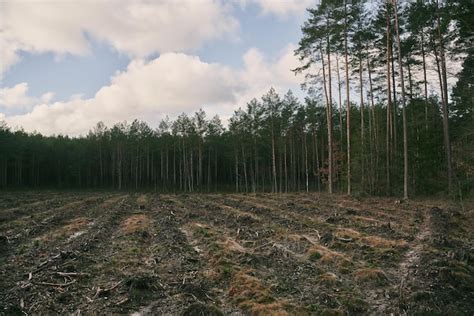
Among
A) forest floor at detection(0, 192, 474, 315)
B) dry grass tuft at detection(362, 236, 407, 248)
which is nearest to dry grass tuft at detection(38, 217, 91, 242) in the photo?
forest floor at detection(0, 192, 474, 315)

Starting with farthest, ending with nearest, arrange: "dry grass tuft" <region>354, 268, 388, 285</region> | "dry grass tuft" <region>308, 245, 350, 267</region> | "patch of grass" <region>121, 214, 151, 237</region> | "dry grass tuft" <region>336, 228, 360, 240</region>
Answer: "patch of grass" <region>121, 214, 151, 237</region>
"dry grass tuft" <region>336, 228, 360, 240</region>
"dry grass tuft" <region>308, 245, 350, 267</region>
"dry grass tuft" <region>354, 268, 388, 285</region>

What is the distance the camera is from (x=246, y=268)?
29.7 ft

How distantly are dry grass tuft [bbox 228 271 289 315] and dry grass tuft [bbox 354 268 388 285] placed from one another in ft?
7.60

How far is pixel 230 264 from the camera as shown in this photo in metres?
9.39

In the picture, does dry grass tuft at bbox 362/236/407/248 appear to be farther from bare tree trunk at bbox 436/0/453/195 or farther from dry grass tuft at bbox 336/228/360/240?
bare tree trunk at bbox 436/0/453/195

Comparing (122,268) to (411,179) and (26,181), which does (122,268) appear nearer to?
(411,179)

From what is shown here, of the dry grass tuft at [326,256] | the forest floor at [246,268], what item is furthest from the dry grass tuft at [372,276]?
the dry grass tuft at [326,256]

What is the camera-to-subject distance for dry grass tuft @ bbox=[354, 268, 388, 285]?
7.84m

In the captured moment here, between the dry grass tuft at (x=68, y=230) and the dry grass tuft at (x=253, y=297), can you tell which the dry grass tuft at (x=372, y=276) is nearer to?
the dry grass tuft at (x=253, y=297)

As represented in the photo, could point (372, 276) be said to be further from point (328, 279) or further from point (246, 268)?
point (246, 268)

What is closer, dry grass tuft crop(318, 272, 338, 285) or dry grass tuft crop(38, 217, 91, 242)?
dry grass tuft crop(318, 272, 338, 285)

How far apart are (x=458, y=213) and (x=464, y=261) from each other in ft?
31.1

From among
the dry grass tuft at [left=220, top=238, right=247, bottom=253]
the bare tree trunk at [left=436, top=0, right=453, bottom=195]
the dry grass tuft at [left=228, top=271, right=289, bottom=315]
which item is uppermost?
the bare tree trunk at [left=436, top=0, right=453, bottom=195]

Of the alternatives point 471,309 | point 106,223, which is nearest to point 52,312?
point 471,309
